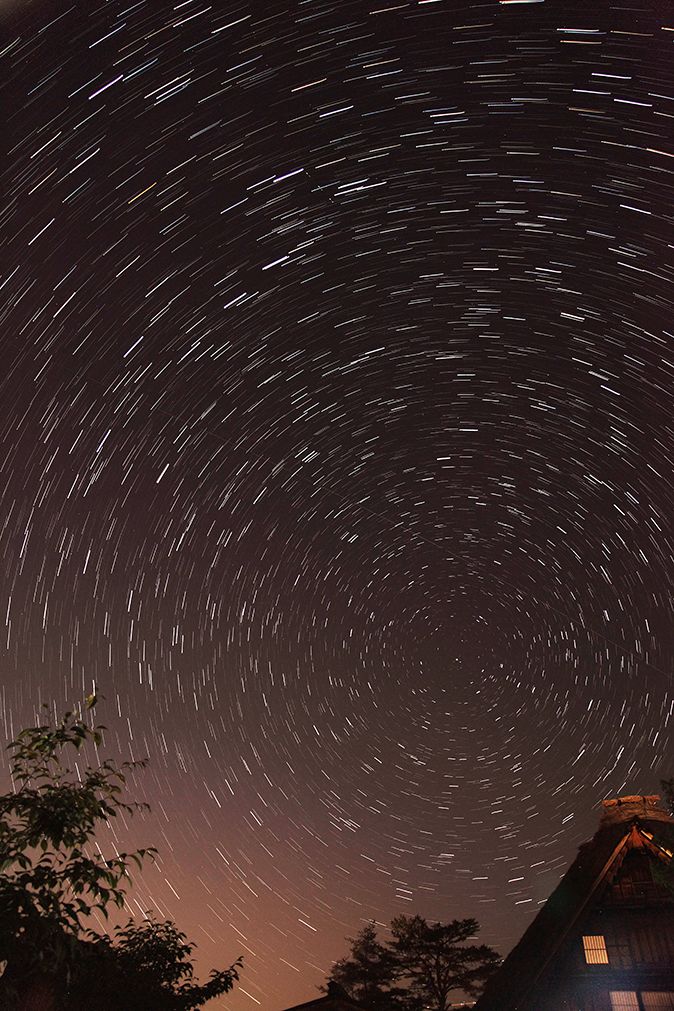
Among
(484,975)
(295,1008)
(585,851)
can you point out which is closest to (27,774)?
(295,1008)

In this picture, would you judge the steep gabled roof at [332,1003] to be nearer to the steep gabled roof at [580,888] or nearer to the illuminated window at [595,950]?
the steep gabled roof at [580,888]

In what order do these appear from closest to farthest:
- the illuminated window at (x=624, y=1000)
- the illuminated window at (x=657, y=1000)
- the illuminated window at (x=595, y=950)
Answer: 1. the illuminated window at (x=657, y=1000)
2. the illuminated window at (x=624, y=1000)
3. the illuminated window at (x=595, y=950)

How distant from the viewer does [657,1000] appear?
770 inches

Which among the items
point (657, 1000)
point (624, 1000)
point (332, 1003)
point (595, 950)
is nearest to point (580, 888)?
point (595, 950)

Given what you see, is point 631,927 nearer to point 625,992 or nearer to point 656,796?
point 625,992

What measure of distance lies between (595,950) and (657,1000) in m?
1.85

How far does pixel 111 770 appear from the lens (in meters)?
5.53

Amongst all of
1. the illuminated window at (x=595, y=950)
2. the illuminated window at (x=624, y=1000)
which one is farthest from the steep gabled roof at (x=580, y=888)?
the illuminated window at (x=624, y=1000)

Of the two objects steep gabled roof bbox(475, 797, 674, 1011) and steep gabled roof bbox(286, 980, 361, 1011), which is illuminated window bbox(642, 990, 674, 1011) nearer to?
steep gabled roof bbox(475, 797, 674, 1011)

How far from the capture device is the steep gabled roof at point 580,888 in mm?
19750

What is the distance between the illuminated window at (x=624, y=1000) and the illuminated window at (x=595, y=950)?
75cm

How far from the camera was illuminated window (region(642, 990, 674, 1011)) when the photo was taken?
19391 millimetres

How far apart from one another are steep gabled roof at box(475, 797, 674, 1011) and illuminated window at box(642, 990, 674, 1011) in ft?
7.83

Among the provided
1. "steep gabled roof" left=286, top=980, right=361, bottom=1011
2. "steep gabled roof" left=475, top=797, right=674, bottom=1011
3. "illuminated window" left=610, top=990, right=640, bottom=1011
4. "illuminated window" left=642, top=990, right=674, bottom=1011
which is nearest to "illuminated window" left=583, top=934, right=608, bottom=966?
"steep gabled roof" left=475, top=797, right=674, bottom=1011
